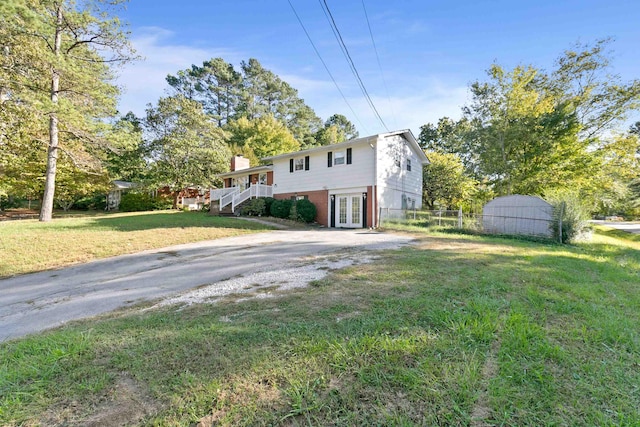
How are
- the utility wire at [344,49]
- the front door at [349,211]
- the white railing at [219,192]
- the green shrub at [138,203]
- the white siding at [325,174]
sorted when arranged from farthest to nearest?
the green shrub at [138,203]
the white railing at [219,192]
the front door at [349,211]
the white siding at [325,174]
the utility wire at [344,49]

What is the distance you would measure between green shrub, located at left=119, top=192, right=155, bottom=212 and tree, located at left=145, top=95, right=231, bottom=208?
311 centimetres

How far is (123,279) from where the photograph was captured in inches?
237

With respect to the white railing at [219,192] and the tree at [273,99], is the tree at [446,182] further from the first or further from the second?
the tree at [273,99]

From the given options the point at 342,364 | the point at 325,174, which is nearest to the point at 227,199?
the point at 325,174

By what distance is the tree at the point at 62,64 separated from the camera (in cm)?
1295

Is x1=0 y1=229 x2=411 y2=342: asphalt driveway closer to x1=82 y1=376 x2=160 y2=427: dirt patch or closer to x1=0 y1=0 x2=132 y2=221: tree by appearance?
x1=82 y1=376 x2=160 y2=427: dirt patch

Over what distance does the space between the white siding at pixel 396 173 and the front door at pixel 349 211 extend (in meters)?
1.36

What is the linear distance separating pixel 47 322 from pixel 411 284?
17.1 feet

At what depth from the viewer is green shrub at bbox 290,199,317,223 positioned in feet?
55.8

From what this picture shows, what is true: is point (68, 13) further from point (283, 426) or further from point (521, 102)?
point (521, 102)

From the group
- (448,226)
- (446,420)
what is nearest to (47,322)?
(446,420)

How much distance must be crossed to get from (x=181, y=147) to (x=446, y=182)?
909 inches

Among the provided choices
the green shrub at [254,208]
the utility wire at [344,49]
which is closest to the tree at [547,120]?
the utility wire at [344,49]

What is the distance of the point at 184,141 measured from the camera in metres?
24.7
